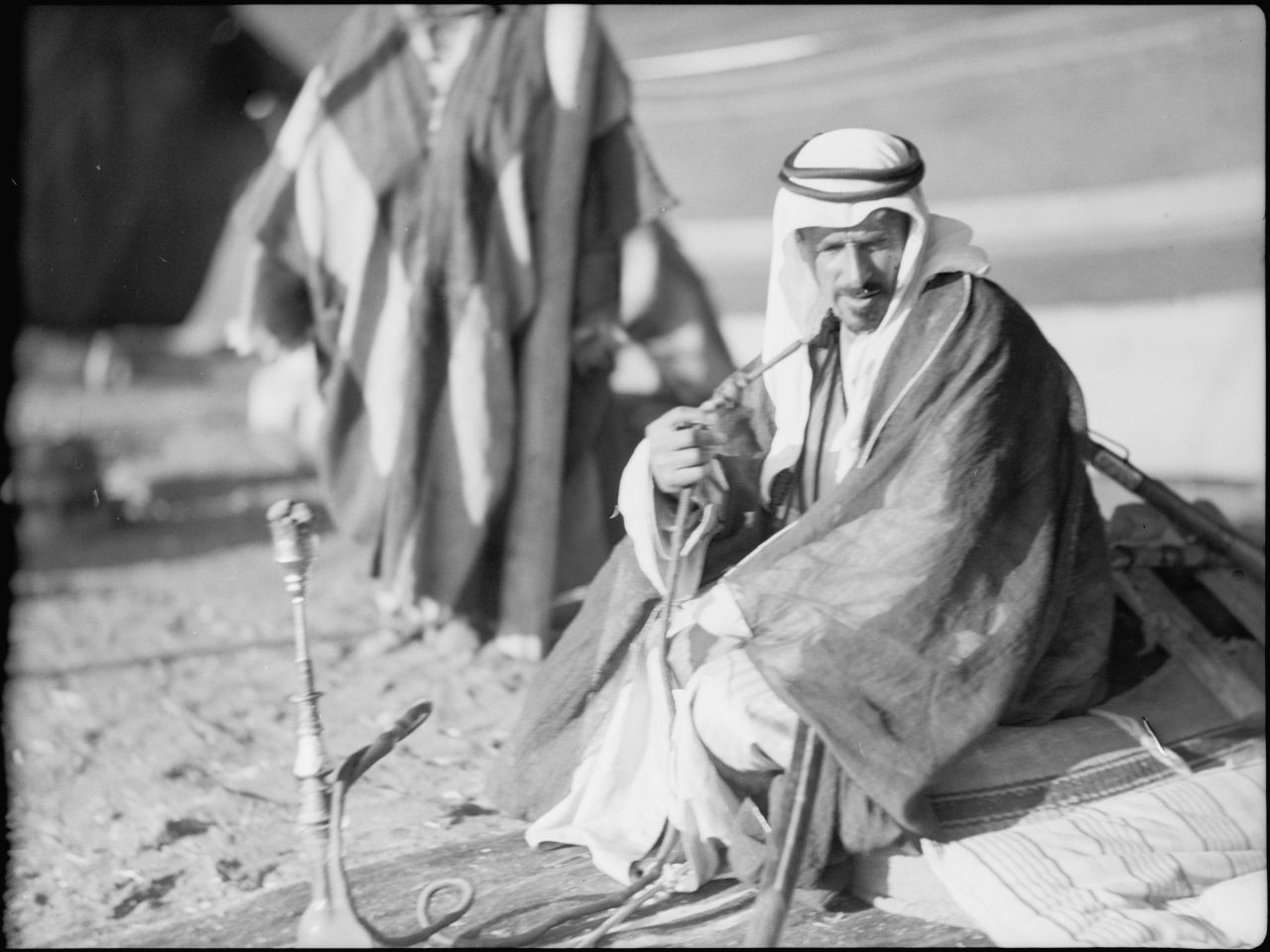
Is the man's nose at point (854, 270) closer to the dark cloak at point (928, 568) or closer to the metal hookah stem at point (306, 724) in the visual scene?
the dark cloak at point (928, 568)

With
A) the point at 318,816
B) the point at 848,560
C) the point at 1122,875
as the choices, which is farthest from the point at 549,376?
the point at 1122,875

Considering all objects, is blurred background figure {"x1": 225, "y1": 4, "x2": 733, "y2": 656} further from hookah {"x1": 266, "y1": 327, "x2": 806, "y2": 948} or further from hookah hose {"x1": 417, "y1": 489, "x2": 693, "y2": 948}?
hookah {"x1": 266, "y1": 327, "x2": 806, "y2": 948}

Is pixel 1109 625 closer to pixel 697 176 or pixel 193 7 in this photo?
pixel 697 176

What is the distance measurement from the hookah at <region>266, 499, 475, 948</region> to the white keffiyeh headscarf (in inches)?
38.2

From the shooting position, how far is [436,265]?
451 cm

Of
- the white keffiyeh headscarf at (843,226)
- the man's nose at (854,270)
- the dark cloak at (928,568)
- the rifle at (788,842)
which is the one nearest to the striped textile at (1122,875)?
the dark cloak at (928,568)

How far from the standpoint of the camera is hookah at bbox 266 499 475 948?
243 cm

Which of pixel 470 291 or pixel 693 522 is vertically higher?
pixel 470 291

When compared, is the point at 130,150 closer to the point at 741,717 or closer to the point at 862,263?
the point at 862,263

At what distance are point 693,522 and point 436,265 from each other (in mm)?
2012

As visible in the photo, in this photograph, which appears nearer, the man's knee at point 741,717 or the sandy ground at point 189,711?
the man's knee at point 741,717

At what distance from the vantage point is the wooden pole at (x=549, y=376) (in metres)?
4.52

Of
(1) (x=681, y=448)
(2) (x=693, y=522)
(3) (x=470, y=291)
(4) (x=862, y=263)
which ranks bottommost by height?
(2) (x=693, y=522)

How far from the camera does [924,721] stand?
2572 millimetres
